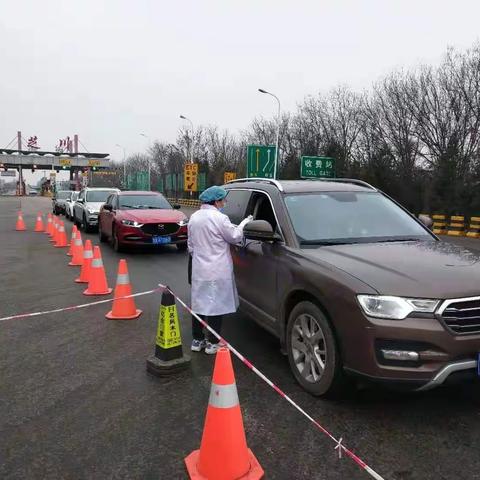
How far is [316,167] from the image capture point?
2994cm

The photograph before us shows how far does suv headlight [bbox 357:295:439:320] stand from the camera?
3.27 metres

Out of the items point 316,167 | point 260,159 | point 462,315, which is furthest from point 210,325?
point 316,167

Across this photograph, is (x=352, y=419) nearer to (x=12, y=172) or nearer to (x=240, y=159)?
(x=240, y=159)

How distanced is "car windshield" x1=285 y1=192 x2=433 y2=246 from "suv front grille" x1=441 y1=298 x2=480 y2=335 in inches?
52.9

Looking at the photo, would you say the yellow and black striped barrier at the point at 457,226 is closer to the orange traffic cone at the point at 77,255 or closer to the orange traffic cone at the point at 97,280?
the orange traffic cone at the point at 77,255

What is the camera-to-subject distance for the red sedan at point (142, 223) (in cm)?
1242

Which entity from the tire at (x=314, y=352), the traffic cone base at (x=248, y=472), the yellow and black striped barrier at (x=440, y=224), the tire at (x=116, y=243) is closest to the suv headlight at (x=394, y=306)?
→ the tire at (x=314, y=352)

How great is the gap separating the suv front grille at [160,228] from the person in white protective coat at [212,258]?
776cm

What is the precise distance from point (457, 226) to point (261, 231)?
71.3 ft

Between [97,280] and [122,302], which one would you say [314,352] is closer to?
[122,302]

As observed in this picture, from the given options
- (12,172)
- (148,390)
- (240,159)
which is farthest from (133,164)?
(148,390)

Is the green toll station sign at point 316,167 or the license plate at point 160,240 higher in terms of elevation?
the green toll station sign at point 316,167

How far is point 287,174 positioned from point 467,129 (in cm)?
1770

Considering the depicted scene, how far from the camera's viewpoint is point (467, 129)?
28500 mm
